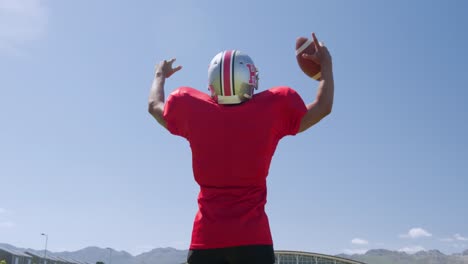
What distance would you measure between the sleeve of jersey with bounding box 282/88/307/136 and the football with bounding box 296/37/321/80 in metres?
0.74

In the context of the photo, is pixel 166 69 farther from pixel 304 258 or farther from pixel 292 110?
pixel 304 258

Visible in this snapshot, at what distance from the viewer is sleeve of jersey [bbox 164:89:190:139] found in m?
3.70

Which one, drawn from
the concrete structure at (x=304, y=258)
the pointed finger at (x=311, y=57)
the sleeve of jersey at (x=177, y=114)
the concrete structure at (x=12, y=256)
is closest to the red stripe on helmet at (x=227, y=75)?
the sleeve of jersey at (x=177, y=114)

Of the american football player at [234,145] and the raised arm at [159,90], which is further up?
the raised arm at [159,90]

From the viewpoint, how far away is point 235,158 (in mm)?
3498

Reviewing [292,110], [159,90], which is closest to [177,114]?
[159,90]

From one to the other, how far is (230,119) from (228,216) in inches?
24.3

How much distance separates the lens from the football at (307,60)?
432 centimetres

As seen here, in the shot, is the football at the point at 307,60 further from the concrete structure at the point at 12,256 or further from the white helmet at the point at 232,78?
the concrete structure at the point at 12,256

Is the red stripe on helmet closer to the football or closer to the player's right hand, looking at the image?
the football

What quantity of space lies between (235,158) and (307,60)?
49.3 inches

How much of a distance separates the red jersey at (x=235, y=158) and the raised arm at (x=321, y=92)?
0.09 metres

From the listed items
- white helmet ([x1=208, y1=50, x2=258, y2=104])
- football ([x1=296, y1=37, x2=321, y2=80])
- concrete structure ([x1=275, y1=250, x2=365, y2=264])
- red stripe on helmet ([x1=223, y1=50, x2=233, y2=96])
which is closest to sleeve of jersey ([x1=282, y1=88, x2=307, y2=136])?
white helmet ([x1=208, y1=50, x2=258, y2=104])

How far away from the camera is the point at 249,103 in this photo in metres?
3.59
